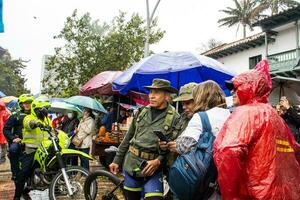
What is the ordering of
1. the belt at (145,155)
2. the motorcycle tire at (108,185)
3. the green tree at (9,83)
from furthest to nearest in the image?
the green tree at (9,83) < the motorcycle tire at (108,185) < the belt at (145,155)

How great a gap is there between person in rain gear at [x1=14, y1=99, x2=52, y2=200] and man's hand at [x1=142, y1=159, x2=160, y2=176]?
2.81 metres

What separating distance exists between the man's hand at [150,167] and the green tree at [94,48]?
1672 centimetres

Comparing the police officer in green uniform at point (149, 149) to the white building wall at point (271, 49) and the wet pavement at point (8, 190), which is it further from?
the white building wall at point (271, 49)

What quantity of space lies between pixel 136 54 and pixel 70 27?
149 inches

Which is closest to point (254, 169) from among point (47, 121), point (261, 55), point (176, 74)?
point (47, 121)

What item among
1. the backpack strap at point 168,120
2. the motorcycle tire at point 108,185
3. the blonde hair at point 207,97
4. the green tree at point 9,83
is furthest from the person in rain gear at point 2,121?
the green tree at point 9,83

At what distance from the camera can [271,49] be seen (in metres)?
23.9

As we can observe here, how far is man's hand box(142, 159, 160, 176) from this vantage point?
3.79 metres

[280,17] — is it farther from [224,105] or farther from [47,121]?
[224,105]

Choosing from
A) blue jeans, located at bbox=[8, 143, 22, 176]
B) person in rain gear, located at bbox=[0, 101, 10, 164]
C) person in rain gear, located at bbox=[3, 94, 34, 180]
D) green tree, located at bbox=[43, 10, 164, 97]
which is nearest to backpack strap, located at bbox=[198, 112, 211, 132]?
person in rain gear, located at bbox=[3, 94, 34, 180]

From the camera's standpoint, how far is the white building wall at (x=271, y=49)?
73.7 feet

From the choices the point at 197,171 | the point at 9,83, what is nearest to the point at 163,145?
the point at 197,171

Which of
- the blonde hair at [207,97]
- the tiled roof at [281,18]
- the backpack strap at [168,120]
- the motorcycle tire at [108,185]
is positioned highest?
the tiled roof at [281,18]

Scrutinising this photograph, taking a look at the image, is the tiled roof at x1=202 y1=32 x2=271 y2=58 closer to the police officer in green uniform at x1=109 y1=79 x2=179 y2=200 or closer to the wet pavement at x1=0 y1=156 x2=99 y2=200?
the wet pavement at x1=0 y1=156 x2=99 y2=200
